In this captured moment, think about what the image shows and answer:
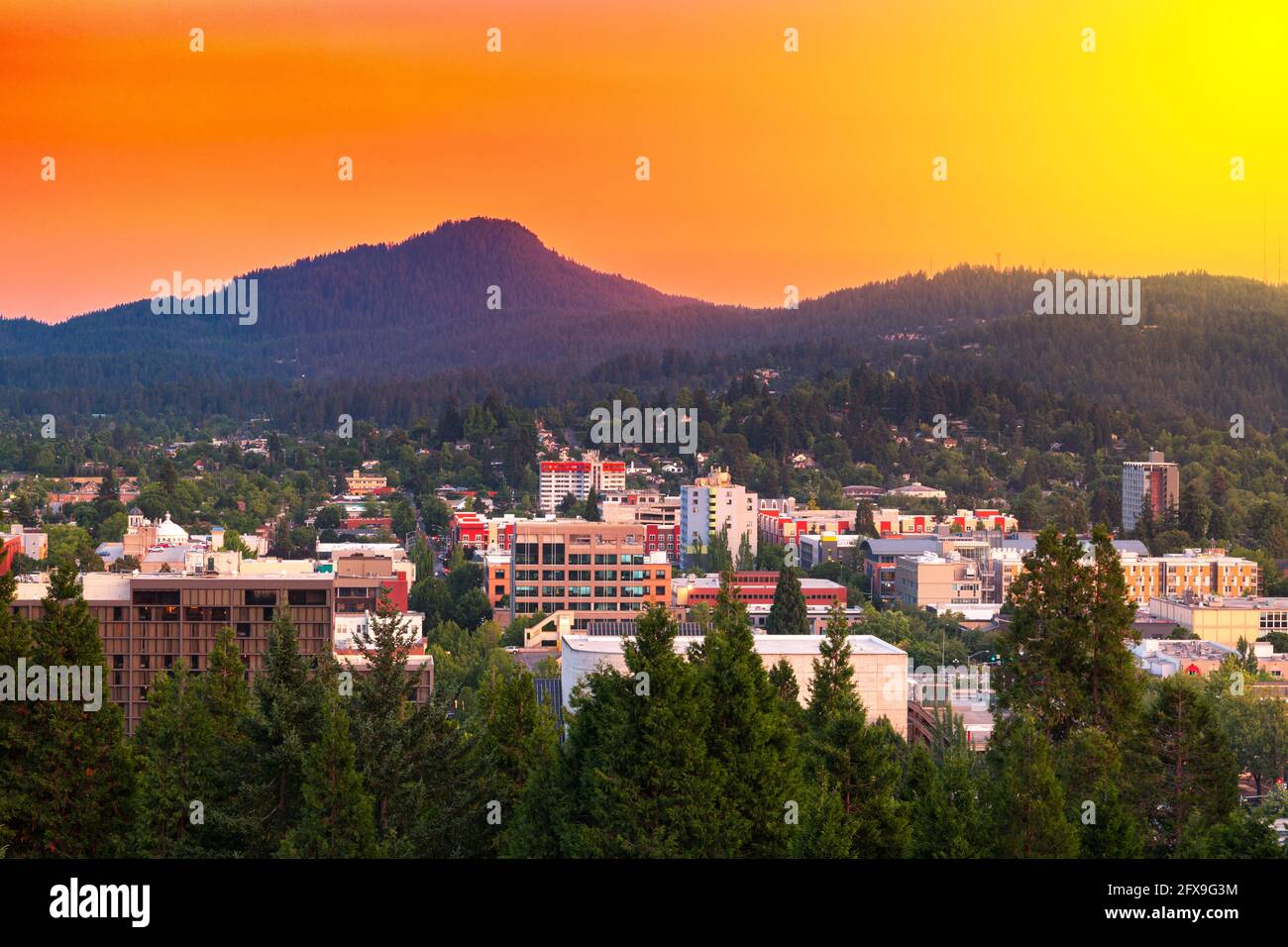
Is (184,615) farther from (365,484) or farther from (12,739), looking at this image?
(365,484)

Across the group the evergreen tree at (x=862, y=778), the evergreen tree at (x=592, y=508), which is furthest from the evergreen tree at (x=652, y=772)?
the evergreen tree at (x=592, y=508)

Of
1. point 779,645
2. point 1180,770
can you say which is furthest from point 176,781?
point 779,645

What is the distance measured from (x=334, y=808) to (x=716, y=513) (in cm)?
4756

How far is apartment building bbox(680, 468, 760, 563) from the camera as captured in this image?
189ft

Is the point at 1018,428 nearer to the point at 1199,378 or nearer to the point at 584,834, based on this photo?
the point at 1199,378

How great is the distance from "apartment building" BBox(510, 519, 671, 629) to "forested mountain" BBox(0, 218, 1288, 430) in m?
44.5

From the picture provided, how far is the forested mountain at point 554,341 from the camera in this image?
92.0 m

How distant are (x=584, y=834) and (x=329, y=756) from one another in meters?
1.78

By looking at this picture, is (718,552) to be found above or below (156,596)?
below

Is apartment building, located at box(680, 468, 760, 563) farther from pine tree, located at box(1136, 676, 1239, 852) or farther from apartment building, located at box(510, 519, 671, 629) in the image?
pine tree, located at box(1136, 676, 1239, 852)

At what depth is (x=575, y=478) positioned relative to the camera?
Answer: 2827 inches

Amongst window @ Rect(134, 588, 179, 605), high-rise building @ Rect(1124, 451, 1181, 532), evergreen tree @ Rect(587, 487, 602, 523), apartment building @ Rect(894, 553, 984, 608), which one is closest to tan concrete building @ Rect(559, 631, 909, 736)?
window @ Rect(134, 588, 179, 605)
